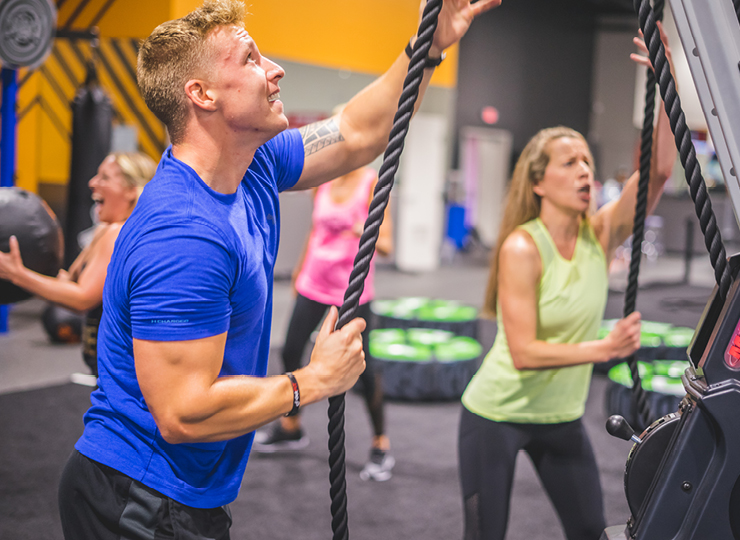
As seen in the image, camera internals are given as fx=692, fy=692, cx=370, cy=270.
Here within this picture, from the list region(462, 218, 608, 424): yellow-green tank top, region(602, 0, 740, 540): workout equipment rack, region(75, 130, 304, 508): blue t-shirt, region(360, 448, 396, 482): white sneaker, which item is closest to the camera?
region(602, 0, 740, 540): workout equipment rack

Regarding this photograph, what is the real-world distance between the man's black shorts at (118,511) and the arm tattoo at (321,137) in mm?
785

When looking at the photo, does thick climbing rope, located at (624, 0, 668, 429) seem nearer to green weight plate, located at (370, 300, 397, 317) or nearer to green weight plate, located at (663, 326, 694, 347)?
green weight plate, located at (663, 326, 694, 347)

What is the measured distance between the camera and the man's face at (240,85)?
1162 mm

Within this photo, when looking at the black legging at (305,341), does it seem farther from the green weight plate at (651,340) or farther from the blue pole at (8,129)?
the blue pole at (8,129)

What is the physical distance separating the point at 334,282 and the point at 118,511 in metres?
Answer: 2.31

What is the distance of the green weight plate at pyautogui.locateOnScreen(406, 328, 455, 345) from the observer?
5059 millimetres

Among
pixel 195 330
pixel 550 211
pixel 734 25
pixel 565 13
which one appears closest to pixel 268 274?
pixel 195 330

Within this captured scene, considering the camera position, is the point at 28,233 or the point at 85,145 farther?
the point at 85,145

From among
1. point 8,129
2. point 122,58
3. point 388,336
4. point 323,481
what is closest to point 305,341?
point 323,481

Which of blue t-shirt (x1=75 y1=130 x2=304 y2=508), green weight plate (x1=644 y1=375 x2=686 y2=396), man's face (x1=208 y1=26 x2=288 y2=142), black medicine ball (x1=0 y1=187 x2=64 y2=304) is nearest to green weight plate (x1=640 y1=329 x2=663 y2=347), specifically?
green weight plate (x1=644 y1=375 x2=686 y2=396)

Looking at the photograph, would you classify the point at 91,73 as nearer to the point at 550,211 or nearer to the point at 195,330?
the point at 550,211

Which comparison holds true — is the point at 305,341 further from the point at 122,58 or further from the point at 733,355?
the point at 122,58

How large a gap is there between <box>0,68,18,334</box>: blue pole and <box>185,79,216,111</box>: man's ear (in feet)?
17.2

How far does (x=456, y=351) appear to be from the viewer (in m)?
4.79
